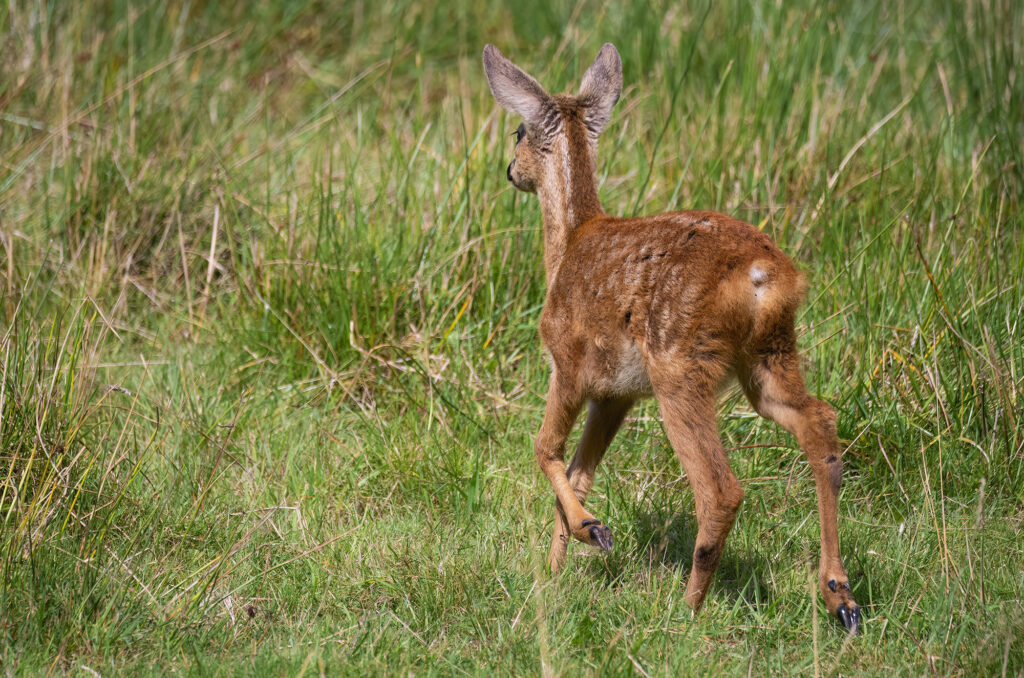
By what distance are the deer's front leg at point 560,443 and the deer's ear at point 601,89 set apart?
1107 millimetres

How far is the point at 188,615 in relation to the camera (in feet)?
11.1

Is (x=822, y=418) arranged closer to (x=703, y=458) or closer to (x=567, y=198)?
(x=703, y=458)

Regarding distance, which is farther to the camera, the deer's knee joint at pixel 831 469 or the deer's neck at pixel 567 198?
the deer's neck at pixel 567 198

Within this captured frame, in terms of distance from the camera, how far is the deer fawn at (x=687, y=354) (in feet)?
11.5

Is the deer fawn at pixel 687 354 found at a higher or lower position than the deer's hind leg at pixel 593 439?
higher

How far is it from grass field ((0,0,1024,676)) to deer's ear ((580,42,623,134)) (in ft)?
3.55

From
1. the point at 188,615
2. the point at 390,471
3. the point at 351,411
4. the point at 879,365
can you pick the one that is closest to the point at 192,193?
the point at 351,411

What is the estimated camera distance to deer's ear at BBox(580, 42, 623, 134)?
4.47 m

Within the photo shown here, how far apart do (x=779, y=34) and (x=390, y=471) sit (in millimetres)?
3953

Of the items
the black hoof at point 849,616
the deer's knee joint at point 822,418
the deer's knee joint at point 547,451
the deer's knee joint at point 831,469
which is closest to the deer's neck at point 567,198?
the deer's knee joint at point 547,451

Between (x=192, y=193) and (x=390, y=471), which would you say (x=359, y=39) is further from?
(x=390, y=471)

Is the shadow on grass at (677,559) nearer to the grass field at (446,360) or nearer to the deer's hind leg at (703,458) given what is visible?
the grass field at (446,360)

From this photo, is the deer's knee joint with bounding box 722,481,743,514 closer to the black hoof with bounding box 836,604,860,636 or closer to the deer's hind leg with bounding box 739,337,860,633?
the deer's hind leg with bounding box 739,337,860,633

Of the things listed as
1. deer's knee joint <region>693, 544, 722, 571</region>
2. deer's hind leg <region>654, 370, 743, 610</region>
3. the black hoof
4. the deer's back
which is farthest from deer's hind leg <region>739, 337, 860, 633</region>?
deer's knee joint <region>693, 544, 722, 571</region>
